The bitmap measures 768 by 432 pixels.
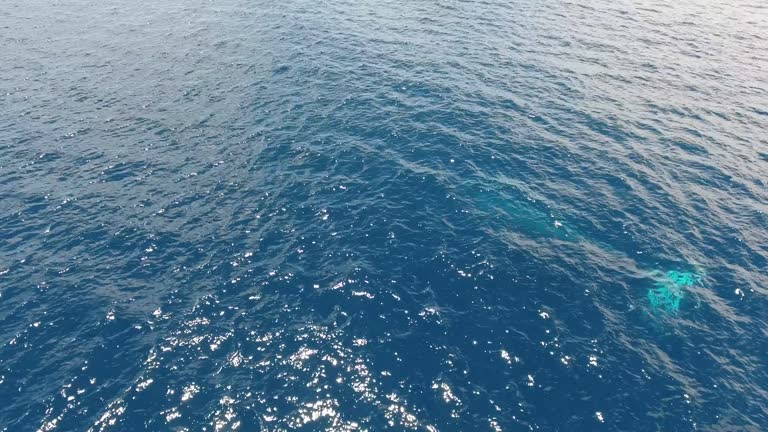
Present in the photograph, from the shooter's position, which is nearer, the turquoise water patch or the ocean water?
the ocean water

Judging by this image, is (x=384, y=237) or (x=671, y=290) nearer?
(x=671, y=290)

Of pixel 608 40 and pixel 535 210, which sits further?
pixel 608 40

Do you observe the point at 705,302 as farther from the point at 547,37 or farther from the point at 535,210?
the point at 547,37

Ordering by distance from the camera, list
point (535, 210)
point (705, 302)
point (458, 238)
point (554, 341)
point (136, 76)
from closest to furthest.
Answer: point (554, 341), point (705, 302), point (458, 238), point (535, 210), point (136, 76)

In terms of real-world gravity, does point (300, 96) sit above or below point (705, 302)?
above

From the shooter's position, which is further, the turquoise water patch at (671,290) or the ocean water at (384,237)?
the turquoise water patch at (671,290)

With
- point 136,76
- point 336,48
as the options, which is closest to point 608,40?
point 336,48

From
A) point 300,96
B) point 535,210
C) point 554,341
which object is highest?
point 300,96

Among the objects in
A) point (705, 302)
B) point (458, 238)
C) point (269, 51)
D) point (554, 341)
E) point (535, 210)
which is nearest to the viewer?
point (554, 341)
